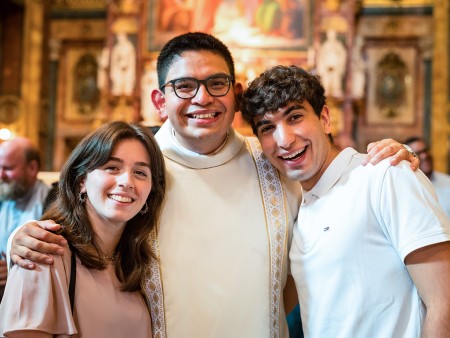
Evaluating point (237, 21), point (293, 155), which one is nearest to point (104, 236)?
point (293, 155)

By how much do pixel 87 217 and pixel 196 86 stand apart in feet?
1.94

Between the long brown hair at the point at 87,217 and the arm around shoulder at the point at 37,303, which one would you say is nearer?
the arm around shoulder at the point at 37,303

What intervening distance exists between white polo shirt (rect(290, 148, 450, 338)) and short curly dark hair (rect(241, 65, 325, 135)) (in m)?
0.30

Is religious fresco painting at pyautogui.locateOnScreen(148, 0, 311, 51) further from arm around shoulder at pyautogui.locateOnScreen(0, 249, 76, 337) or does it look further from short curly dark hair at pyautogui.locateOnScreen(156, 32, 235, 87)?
arm around shoulder at pyautogui.locateOnScreen(0, 249, 76, 337)

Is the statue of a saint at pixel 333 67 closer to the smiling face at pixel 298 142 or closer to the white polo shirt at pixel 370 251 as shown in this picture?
the smiling face at pixel 298 142

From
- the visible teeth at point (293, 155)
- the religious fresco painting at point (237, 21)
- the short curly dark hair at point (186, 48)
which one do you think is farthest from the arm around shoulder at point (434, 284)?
the religious fresco painting at point (237, 21)

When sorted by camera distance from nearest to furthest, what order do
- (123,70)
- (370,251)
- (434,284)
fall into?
(434,284) < (370,251) < (123,70)

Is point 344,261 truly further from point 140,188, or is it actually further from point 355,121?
point 355,121

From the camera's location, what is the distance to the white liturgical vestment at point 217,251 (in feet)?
6.89

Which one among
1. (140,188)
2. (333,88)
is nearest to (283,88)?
(140,188)

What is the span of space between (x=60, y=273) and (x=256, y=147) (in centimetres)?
95

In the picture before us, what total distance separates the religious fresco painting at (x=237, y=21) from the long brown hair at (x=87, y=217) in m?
7.68

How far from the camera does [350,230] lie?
1850 mm

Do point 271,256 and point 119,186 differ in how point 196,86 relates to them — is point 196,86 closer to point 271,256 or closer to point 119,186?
point 119,186
